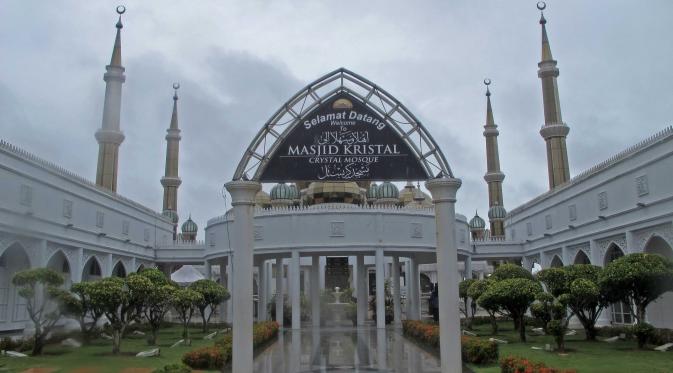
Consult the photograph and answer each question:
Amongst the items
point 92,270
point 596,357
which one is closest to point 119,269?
point 92,270

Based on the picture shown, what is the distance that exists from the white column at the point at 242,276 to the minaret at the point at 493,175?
137ft

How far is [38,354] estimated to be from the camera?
17312 mm

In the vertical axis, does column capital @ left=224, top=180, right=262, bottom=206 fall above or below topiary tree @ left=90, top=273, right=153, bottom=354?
above

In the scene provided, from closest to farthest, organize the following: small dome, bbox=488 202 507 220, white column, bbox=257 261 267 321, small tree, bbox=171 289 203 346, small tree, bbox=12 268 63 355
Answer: small tree, bbox=12 268 63 355, small tree, bbox=171 289 203 346, white column, bbox=257 261 267 321, small dome, bbox=488 202 507 220

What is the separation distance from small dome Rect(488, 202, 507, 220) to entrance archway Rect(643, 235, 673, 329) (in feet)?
90.1

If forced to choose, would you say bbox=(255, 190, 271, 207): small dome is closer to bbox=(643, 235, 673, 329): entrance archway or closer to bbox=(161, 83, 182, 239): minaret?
bbox=(161, 83, 182, 239): minaret

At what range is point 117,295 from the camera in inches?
713

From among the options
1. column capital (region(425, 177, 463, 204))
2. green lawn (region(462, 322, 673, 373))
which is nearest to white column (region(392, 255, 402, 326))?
green lawn (region(462, 322, 673, 373))

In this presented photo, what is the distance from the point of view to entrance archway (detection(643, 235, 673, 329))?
72.5 ft

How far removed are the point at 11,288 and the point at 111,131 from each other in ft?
60.6

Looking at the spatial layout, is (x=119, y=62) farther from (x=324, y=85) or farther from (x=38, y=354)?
(x=324, y=85)

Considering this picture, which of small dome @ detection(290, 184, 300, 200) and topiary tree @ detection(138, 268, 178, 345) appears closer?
topiary tree @ detection(138, 268, 178, 345)

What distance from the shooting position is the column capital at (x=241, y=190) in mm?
12047

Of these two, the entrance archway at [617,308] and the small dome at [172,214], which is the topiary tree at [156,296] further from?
the small dome at [172,214]
